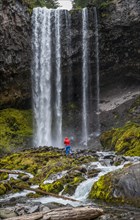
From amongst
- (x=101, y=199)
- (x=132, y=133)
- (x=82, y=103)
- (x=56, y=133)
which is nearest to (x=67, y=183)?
(x=101, y=199)

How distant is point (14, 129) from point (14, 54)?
348 inches

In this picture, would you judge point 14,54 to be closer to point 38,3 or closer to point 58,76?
point 58,76

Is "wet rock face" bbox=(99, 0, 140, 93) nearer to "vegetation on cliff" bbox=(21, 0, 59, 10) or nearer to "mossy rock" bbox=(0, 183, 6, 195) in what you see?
"vegetation on cliff" bbox=(21, 0, 59, 10)

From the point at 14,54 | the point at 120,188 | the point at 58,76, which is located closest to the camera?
the point at 120,188

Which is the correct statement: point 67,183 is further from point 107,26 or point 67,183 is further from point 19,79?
point 107,26

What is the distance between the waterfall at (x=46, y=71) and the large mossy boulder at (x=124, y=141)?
11.3 metres

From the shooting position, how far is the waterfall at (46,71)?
39275mm

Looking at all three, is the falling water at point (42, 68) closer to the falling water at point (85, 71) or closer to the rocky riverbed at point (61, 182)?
the falling water at point (85, 71)

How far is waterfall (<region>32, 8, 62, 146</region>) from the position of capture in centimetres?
3928

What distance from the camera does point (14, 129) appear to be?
3666 cm

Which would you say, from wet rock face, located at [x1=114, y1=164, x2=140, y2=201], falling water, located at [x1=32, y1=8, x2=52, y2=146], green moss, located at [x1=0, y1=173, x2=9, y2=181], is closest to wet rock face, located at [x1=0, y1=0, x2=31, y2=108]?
falling water, located at [x1=32, y1=8, x2=52, y2=146]

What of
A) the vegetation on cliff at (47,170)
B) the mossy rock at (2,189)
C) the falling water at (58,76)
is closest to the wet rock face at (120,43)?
the falling water at (58,76)

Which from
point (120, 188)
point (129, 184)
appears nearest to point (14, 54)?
point (120, 188)

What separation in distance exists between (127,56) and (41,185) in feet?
93.0
